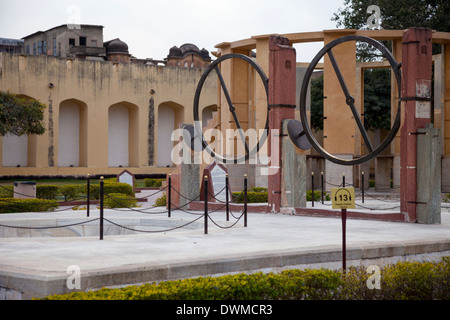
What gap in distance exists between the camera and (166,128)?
34812mm

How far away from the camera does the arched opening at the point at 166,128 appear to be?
3453cm

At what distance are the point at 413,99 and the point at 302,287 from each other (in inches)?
213

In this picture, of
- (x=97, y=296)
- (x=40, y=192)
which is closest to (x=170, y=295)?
(x=97, y=296)

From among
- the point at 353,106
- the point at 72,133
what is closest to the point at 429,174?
the point at 353,106

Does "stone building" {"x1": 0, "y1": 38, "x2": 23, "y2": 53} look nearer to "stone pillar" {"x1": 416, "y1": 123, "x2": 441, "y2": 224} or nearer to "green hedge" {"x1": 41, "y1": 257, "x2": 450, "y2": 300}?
"stone pillar" {"x1": 416, "y1": 123, "x2": 441, "y2": 224}

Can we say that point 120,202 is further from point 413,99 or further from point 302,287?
point 302,287

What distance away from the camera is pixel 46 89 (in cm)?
2916

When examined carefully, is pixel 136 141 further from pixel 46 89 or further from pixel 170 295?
pixel 170 295

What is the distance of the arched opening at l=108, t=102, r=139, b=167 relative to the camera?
32938 mm

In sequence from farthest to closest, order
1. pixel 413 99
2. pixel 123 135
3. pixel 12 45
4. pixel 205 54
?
pixel 12 45, pixel 205 54, pixel 123 135, pixel 413 99

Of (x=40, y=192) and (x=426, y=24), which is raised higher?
(x=426, y=24)

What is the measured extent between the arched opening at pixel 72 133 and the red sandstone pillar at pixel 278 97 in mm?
20465

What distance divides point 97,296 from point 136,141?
28357mm

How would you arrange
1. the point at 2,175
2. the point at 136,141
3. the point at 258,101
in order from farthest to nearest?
the point at 136,141, the point at 2,175, the point at 258,101
